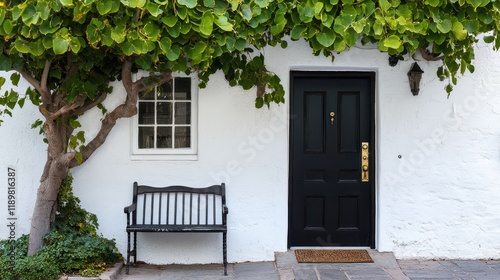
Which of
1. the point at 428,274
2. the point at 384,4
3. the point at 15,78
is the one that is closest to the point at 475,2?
the point at 384,4

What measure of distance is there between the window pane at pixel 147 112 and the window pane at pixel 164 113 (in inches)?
2.4

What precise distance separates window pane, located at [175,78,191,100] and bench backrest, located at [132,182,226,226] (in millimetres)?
1100

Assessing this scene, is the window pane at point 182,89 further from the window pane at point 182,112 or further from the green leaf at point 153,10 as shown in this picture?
the green leaf at point 153,10

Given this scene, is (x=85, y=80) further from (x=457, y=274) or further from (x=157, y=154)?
(x=457, y=274)

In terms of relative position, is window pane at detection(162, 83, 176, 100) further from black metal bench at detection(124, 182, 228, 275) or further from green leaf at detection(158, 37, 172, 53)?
green leaf at detection(158, 37, 172, 53)

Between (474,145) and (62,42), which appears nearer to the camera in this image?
(62,42)

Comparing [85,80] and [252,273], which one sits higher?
[85,80]

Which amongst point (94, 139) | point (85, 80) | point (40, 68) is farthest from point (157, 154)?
point (40, 68)

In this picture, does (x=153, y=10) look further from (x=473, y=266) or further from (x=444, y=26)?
(x=473, y=266)

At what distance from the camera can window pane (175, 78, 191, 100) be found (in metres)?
6.51

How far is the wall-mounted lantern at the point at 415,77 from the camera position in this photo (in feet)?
20.8

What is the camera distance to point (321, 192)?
6605mm

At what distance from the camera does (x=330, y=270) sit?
594 cm

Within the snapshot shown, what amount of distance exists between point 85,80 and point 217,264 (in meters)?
2.59
